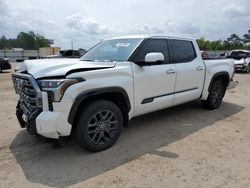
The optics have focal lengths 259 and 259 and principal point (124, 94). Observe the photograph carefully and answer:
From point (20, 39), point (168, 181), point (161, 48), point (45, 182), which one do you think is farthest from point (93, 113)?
point (20, 39)

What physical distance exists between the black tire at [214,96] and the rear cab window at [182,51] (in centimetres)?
114

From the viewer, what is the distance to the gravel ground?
324 cm

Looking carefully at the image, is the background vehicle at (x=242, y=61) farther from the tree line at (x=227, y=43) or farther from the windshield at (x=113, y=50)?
the tree line at (x=227, y=43)

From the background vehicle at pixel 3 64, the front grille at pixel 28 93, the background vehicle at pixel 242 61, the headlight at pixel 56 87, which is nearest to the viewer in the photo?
the headlight at pixel 56 87

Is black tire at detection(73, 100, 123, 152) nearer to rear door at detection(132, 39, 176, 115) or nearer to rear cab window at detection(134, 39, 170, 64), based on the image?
rear door at detection(132, 39, 176, 115)

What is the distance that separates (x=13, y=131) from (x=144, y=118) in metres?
2.72

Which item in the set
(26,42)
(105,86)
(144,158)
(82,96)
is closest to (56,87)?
(82,96)

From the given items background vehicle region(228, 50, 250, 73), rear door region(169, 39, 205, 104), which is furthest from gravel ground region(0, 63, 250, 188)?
background vehicle region(228, 50, 250, 73)

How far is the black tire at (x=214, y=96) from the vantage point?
6383 millimetres

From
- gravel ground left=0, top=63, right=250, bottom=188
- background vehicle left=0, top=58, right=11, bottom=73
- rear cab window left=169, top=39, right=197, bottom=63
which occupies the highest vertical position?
rear cab window left=169, top=39, right=197, bottom=63

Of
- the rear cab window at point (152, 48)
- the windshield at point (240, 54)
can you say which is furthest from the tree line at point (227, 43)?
the rear cab window at point (152, 48)

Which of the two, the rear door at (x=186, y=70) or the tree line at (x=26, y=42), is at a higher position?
the tree line at (x=26, y=42)

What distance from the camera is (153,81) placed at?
4.63m

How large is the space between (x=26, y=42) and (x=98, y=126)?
364 ft
